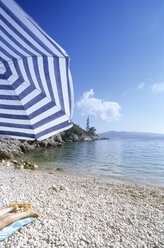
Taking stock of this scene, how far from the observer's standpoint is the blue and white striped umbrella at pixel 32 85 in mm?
1973

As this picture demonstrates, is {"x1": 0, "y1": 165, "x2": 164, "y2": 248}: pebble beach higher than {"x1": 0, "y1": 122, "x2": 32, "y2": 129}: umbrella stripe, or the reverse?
{"x1": 0, "y1": 122, "x2": 32, "y2": 129}: umbrella stripe

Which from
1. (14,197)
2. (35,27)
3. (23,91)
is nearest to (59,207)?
(14,197)

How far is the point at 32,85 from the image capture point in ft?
7.06

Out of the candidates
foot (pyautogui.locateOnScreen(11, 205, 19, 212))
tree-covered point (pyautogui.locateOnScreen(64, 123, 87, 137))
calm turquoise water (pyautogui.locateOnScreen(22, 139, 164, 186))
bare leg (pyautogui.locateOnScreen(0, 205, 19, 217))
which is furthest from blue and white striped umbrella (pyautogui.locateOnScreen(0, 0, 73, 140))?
tree-covered point (pyautogui.locateOnScreen(64, 123, 87, 137))

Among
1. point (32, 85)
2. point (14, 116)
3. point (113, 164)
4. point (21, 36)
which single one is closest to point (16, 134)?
point (14, 116)

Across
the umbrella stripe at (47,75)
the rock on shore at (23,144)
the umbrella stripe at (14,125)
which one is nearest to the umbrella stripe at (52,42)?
the umbrella stripe at (47,75)

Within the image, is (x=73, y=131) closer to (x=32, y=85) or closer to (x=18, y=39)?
(x=32, y=85)

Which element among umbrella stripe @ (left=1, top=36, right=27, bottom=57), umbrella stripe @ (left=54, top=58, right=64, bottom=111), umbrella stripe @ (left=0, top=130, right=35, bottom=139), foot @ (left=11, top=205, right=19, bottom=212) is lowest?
foot @ (left=11, top=205, right=19, bottom=212)

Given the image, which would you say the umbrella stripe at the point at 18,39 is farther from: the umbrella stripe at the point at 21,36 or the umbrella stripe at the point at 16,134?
the umbrella stripe at the point at 16,134

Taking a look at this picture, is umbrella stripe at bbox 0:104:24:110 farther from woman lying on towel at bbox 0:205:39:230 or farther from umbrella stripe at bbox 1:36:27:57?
woman lying on towel at bbox 0:205:39:230

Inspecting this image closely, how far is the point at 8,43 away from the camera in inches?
78.7

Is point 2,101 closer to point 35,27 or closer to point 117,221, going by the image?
point 35,27

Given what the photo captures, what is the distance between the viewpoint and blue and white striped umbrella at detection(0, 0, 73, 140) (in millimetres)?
1973

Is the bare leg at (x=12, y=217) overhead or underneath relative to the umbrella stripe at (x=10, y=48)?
underneath
